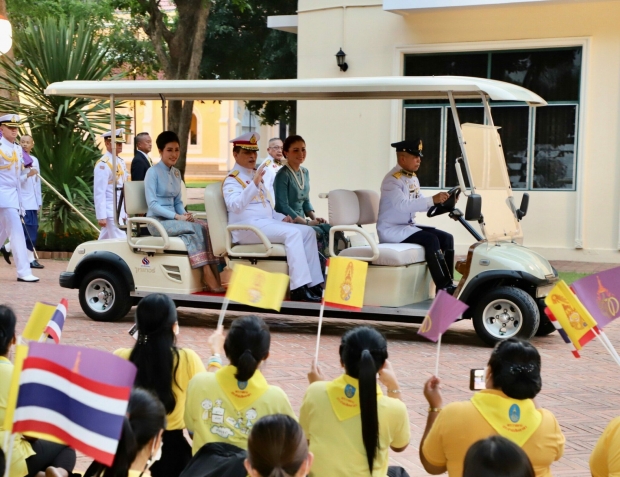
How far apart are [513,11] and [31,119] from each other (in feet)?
25.0

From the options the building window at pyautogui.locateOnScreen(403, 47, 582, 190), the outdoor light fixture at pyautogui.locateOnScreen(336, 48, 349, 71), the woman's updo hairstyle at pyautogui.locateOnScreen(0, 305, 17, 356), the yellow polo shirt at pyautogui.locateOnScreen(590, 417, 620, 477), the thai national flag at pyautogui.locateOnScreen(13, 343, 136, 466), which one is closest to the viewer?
the thai national flag at pyautogui.locateOnScreen(13, 343, 136, 466)

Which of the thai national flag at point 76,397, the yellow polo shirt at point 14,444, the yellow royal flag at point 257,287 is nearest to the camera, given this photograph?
the thai national flag at point 76,397

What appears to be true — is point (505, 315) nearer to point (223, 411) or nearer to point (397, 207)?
point (397, 207)

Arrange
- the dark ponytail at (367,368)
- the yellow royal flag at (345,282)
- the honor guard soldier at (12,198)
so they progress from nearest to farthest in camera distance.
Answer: the dark ponytail at (367,368)
the yellow royal flag at (345,282)
the honor guard soldier at (12,198)

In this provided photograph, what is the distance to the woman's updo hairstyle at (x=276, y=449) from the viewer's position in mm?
2863

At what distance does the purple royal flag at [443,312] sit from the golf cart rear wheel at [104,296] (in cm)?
554

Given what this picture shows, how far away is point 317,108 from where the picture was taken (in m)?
17.6

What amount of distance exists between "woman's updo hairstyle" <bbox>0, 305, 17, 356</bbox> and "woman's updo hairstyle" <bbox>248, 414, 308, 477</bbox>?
173 centimetres

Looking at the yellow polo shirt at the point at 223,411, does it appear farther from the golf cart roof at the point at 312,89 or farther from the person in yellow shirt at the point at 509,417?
the golf cart roof at the point at 312,89

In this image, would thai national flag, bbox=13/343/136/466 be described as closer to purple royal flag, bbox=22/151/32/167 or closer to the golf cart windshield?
the golf cart windshield

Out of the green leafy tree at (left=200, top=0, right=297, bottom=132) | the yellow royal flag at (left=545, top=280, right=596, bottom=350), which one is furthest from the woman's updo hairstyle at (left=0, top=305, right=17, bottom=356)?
the green leafy tree at (left=200, top=0, right=297, bottom=132)

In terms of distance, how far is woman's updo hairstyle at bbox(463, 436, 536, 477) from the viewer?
266cm

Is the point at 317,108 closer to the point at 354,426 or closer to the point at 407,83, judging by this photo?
the point at 407,83

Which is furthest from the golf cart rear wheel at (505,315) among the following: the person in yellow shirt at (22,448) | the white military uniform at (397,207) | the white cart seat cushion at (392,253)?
the person in yellow shirt at (22,448)
